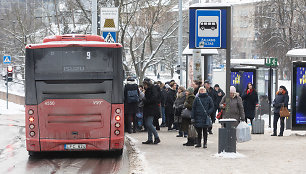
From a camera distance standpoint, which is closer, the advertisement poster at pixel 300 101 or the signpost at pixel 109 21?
the advertisement poster at pixel 300 101

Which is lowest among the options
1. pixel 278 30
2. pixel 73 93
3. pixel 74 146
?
pixel 74 146

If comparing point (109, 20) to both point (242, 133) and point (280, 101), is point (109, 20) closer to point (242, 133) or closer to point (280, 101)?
point (280, 101)

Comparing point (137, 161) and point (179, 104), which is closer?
point (137, 161)

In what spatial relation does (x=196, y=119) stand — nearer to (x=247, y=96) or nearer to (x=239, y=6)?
(x=247, y=96)

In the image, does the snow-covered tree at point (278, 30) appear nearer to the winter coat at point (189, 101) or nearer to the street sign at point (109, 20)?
the street sign at point (109, 20)

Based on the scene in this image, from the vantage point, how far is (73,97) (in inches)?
542

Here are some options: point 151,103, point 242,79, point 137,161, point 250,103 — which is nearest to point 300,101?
point 250,103

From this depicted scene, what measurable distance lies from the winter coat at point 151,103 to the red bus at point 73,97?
3.06 metres

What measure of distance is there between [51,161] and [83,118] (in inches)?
47.9

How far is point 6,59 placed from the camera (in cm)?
4575

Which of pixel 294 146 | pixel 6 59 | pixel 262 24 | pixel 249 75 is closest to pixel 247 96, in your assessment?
pixel 294 146

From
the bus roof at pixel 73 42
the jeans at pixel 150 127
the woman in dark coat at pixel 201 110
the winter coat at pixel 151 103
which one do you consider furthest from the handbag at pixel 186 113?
the bus roof at pixel 73 42

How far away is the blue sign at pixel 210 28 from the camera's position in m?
14.5

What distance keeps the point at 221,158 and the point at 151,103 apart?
4.35 metres
